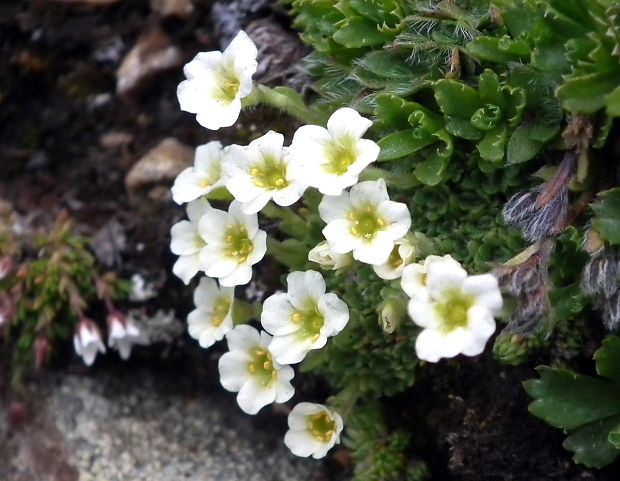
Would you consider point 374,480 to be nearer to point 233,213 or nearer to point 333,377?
point 333,377

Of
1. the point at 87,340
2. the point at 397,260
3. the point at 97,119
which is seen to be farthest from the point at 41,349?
the point at 397,260

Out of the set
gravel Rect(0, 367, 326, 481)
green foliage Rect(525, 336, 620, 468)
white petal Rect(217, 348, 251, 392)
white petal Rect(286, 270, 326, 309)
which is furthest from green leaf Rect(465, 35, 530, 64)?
gravel Rect(0, 367, 326, 481)

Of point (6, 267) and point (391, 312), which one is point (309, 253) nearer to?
point (391, 312)

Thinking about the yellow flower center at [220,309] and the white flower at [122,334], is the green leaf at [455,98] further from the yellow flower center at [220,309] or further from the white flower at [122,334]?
the white flower at [122,334]

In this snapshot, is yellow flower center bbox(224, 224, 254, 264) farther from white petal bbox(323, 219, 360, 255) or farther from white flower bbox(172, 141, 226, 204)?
white petal bbox(323, 219, 360, 255)

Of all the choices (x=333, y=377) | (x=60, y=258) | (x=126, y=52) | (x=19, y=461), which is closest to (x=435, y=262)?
(x=333, y=377)
